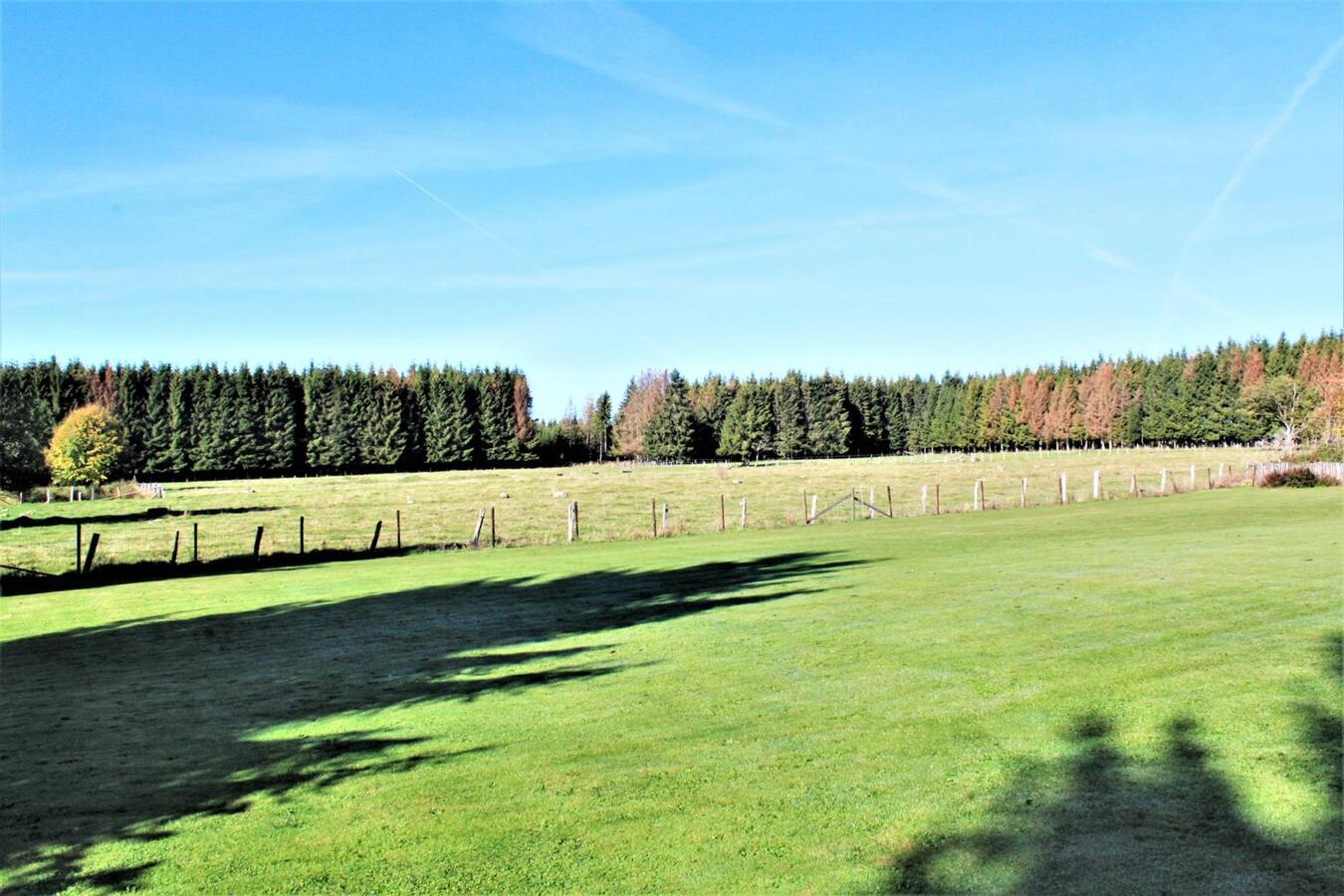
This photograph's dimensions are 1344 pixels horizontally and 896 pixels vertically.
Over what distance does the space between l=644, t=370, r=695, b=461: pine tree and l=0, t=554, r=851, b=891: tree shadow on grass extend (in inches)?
5478

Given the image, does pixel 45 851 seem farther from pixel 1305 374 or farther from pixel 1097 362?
pixel 1097 362

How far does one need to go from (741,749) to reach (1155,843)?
3383mm

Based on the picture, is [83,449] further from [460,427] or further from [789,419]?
[789,419]

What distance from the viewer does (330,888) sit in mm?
6180

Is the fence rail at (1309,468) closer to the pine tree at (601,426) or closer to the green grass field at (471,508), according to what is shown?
the green grass field at (471,508)

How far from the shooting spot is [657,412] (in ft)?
538

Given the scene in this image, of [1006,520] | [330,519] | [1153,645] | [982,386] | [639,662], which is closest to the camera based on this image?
[1153,645]

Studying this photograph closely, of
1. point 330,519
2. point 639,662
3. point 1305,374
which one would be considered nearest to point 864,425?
point 1305,374

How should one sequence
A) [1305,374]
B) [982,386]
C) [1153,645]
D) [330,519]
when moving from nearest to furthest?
[1153,645], [330,519], [1305,374], [982,386]

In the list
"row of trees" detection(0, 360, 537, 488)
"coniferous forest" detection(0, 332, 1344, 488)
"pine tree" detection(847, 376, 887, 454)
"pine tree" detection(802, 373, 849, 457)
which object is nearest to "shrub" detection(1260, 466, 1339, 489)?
"coniferous forest" detection(0, 332, 1344, 488)

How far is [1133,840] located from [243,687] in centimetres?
1050

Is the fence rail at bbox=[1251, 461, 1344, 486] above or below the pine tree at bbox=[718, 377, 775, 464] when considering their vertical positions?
below

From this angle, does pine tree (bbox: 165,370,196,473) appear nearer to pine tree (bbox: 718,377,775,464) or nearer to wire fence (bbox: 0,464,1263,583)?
wire fence (bbox: 0,464,1263,583)

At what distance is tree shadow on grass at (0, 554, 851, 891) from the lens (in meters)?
7.94
